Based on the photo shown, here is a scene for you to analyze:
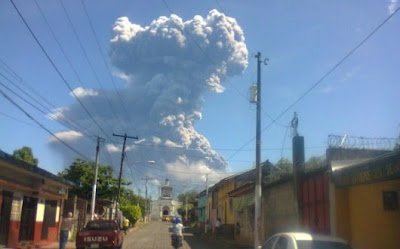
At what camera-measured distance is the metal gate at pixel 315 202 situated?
1752 centimetres

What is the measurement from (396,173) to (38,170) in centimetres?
1658

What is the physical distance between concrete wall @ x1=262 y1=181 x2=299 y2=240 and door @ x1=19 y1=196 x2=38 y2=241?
41.4 ft

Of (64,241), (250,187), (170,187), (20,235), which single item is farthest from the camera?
(170,187)

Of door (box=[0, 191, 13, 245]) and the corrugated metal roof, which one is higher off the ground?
the corrugated metal roof

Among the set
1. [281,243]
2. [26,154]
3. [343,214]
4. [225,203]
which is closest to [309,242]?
[281,243]

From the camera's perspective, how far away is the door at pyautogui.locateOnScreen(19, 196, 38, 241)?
24.3 metres

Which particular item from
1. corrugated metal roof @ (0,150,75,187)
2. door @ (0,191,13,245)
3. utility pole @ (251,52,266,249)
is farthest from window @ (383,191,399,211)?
door @ (0,191,13,245)

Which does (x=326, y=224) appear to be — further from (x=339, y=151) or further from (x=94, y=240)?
(x=94, y=240)

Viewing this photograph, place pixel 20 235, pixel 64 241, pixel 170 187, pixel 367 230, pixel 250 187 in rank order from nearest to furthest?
1. pixel 367 230
2. pixel 64 241
3. pixel 20 235
4. pixel 250 187
5. pixel 170 187

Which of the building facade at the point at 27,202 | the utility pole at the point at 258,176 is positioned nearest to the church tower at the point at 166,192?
the building facade at the point at 27,202

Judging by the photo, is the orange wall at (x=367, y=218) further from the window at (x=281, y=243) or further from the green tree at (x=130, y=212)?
the green tree at (x=130, y=212)

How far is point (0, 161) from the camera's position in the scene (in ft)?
60.6

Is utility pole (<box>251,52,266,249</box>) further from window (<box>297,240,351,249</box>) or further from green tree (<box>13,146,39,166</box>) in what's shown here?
green tree (<box>13,146,39,166</box>)

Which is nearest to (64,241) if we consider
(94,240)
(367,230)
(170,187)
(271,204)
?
(94,240)
